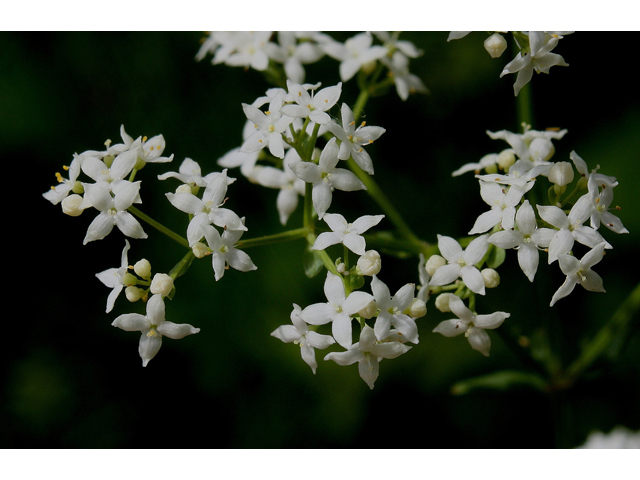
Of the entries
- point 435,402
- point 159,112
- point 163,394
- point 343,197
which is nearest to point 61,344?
point 163,394

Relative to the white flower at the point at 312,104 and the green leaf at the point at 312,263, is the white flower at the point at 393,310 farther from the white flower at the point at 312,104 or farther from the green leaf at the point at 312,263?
the white flower at the point at 312,104

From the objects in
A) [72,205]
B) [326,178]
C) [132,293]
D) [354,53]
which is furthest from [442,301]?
[354,53]

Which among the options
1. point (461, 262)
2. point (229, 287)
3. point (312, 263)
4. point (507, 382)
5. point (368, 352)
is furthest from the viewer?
point (229, 287)

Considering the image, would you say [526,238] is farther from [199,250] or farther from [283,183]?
[283,183]

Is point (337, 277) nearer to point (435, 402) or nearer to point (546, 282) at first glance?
point (546, 282)

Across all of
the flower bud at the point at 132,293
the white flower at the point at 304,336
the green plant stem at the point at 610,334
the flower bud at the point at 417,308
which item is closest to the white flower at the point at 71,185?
the flower bud at the point at 132,293

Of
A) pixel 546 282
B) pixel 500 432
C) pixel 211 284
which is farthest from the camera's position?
pixel 500 432
